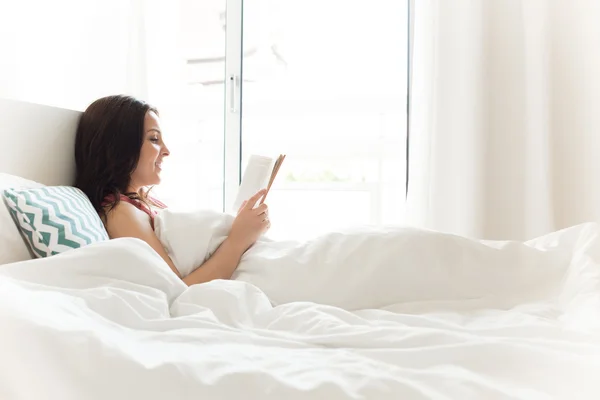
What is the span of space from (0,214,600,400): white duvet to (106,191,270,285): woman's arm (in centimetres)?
3

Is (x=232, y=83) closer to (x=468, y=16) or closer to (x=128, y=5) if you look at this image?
(x=128, y=5)

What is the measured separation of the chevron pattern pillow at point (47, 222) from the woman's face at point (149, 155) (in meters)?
0.34

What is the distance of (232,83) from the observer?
2.50 m

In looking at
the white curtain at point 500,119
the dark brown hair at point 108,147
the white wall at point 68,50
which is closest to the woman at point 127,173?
the dark brown hair at point 108,147

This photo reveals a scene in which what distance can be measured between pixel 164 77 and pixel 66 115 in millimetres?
1128

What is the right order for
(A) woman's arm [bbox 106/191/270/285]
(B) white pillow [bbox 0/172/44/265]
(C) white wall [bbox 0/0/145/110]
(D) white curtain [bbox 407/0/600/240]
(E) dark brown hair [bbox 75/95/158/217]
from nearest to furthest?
1. (B) white pillow [bbox 0/172/44/265]
2. (A) woman's arm [bbox 106/191/270/285]
3. (E) dark brown hair [bbox 75/95/158/217]
4. (C) white wall [bbox 0/0/145/110]
5. (D) white curtain [bbox 407/0/600/240]

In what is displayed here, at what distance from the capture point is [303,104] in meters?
2.70

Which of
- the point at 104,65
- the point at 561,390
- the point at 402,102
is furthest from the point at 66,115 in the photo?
the point at 402,102

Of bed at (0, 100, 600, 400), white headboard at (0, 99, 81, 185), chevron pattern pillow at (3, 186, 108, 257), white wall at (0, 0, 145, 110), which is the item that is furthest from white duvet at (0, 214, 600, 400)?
white wall at (0, 0, 145, 110)

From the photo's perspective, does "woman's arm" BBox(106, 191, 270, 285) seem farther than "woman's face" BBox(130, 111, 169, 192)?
No

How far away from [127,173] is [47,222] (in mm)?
384

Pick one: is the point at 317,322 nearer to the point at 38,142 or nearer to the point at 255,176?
the point at 255,176

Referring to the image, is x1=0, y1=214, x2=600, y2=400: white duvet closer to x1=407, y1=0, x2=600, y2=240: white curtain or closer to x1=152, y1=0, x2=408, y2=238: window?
x1=407, y1=0, x2=600, y2=240: white curtain

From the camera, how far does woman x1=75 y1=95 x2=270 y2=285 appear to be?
1.26 m
